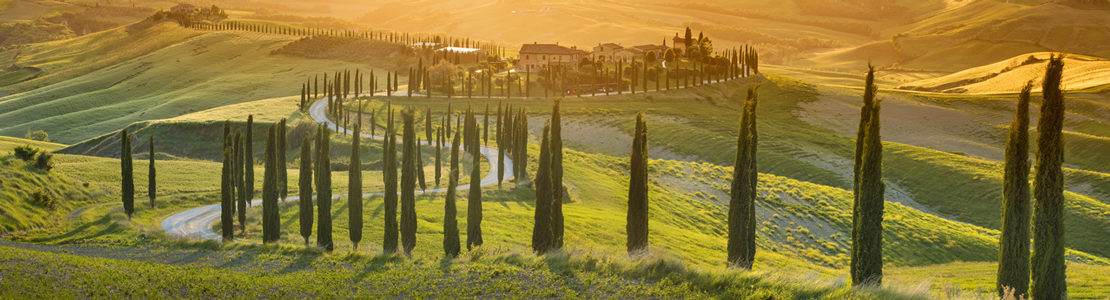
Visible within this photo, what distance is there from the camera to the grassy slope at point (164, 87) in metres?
113

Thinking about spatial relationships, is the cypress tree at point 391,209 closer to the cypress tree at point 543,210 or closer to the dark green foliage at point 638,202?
the cypress tree at point 543,210

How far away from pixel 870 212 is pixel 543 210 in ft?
49.0

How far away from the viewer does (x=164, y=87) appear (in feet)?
478

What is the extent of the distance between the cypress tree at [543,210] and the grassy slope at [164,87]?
328 feet

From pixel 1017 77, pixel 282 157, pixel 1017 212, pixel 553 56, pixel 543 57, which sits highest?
pixel 553 56

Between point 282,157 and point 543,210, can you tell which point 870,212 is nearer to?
point 543,210

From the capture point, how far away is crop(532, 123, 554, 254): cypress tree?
3173cm

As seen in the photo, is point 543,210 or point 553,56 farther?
point 553,56

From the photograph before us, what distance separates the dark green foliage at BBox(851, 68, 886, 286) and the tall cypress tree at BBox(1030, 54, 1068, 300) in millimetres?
4848

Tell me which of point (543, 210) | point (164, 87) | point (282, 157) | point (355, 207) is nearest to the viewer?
point (543, 210)

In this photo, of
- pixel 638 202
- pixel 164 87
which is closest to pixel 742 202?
pixel 638 202

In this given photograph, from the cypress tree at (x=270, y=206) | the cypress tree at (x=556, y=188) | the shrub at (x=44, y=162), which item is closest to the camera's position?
Result: the cypress tree at (x=556, y=188)

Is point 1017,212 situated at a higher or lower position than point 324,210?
higher

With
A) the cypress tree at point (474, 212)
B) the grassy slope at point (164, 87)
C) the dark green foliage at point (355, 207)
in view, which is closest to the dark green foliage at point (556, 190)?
the cypress tree at point (474, 212)
